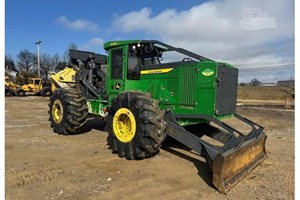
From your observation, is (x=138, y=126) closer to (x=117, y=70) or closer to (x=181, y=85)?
(x=181, y=85)

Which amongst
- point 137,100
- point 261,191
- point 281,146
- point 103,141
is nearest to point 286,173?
point 261,191

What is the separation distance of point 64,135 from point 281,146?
20.6 feet

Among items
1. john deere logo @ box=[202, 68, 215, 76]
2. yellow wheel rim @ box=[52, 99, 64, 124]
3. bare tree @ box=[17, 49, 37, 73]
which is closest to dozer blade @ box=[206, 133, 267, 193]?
john deere logo @ box=[202, 68, 215, 76]

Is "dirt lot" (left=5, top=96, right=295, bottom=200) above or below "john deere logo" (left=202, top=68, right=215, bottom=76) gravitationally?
below

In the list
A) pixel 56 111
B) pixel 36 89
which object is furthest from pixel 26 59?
pixel 56 111

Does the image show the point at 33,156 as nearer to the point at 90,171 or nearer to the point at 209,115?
the point at 90,171

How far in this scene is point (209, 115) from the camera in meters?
5.80

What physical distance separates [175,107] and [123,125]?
1.24 meters

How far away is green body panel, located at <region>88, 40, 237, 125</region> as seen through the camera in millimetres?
5883

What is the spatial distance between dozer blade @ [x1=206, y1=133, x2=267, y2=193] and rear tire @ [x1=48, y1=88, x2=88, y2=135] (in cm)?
475

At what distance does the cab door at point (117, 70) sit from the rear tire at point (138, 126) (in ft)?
3.26

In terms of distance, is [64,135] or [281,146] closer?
[281,146]

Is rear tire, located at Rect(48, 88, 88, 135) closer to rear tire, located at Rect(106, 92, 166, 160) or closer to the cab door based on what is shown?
the cab door

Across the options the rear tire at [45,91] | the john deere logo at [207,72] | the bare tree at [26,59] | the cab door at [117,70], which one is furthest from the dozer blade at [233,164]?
the bare tree at [26,59]
